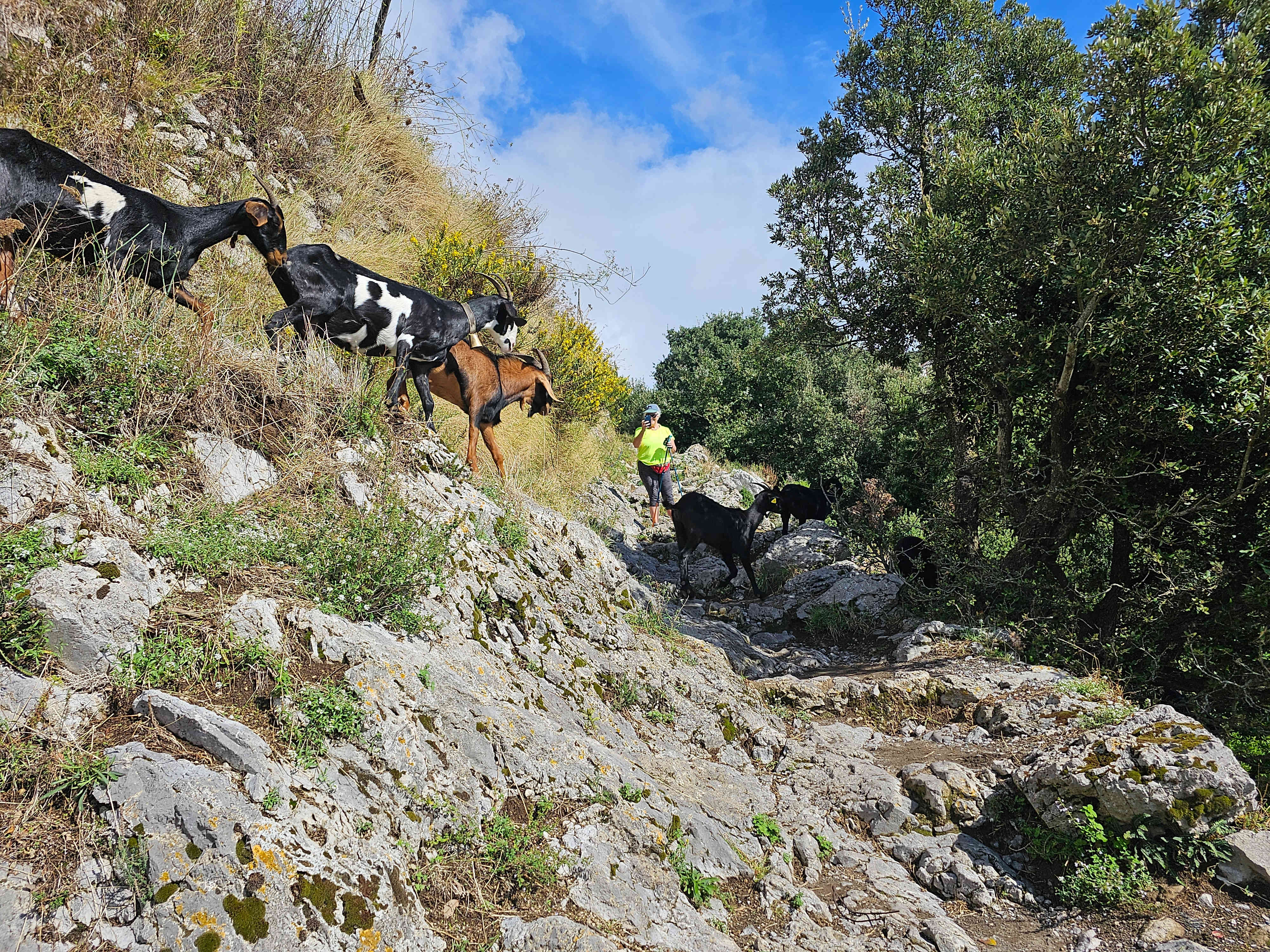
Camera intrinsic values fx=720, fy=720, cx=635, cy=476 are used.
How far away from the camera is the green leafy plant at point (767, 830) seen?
4.22 meters

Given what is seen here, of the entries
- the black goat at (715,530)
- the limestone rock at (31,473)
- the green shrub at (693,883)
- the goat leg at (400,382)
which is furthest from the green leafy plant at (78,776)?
the black goat at (715,530)

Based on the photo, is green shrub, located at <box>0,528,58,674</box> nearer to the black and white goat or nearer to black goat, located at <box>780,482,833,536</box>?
the black and white goat

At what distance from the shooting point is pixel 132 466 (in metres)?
3.50

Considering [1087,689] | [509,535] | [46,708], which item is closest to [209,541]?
[46,708]

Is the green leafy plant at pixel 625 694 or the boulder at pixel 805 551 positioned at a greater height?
the boulder at pixel 805 551

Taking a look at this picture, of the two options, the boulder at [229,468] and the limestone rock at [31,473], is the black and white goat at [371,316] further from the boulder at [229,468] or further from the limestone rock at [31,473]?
the limestone rock at [31,473]

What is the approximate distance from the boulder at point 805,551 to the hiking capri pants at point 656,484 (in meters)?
1.99

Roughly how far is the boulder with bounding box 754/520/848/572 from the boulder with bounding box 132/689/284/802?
362 inches

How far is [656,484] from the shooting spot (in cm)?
1286

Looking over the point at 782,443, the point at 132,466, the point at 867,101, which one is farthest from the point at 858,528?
the point at 132,466

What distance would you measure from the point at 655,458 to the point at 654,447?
0.64 ft

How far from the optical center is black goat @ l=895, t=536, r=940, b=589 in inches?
349

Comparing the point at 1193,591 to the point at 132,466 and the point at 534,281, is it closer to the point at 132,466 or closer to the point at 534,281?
the point at 132,466

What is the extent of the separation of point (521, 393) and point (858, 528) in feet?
16.6
